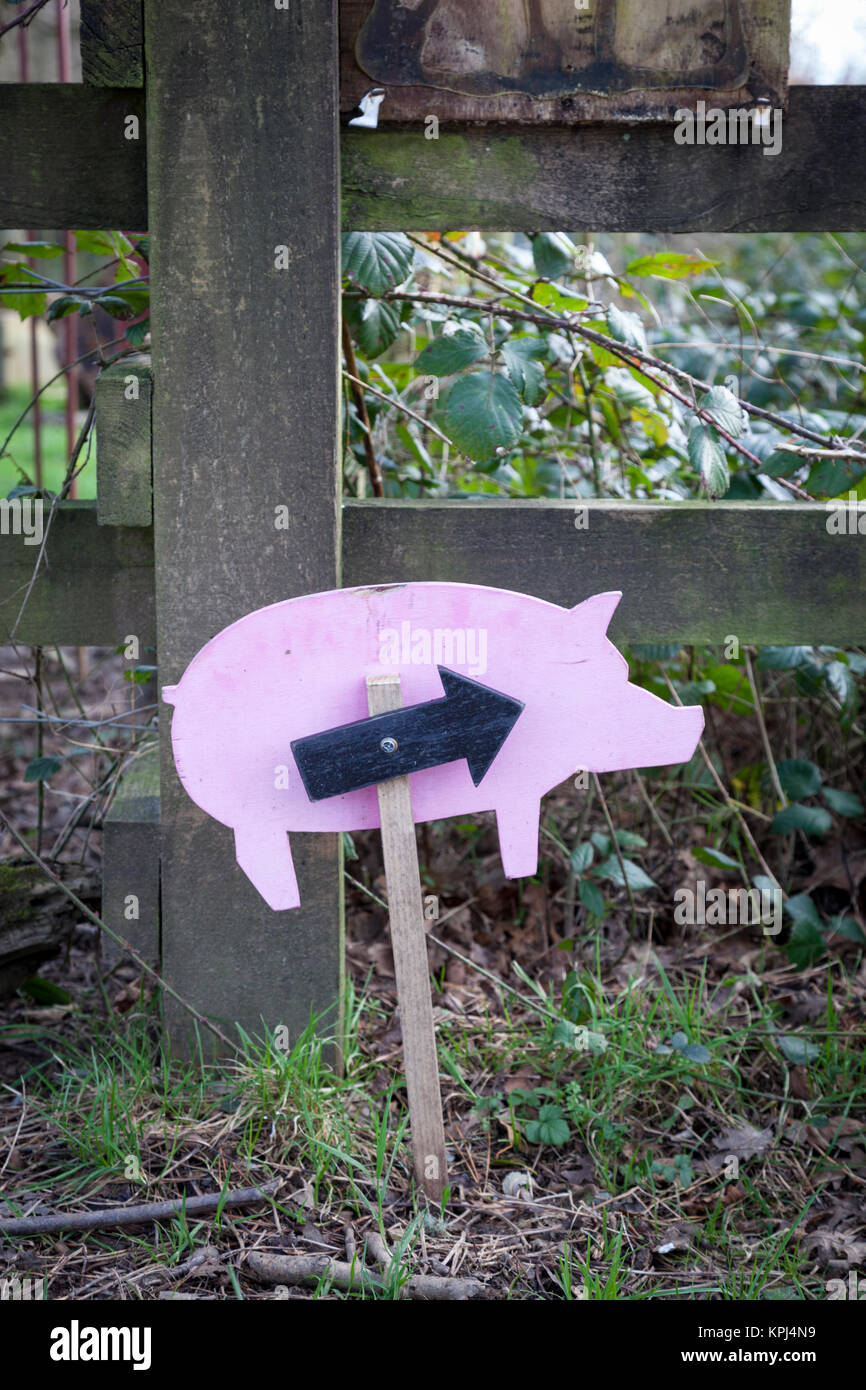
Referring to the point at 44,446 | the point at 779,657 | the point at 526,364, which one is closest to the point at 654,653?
the point at 779,657

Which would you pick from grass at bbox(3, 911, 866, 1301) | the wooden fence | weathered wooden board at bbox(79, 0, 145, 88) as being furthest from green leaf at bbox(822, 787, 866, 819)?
weathered wooden board at bbox(79, 0, 145, 88)

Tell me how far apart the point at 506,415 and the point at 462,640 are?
1.51ft

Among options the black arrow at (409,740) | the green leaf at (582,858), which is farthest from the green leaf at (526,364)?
the green leaf at (582,858)

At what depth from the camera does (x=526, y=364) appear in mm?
1882

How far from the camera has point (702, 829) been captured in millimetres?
2873

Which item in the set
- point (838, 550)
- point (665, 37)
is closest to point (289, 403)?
point (665, 37)

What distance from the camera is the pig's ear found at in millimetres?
1550

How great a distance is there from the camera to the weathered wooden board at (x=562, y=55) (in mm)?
1690

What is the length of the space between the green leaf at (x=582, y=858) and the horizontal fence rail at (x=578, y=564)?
582 millimetres

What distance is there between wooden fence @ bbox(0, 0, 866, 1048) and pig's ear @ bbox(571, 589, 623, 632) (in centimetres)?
29

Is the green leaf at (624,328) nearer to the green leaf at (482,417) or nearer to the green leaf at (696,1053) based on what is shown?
the green leaf at (482,417)

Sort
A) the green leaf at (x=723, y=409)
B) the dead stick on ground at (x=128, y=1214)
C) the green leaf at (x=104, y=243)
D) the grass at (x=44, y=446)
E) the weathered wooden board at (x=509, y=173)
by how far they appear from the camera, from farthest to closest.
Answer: the grass at (x=44, y=446), the green leaf at (x=104, y=243), the green leaf at (x=723, y=409), the weathered wooden board at (x=509, y=173), the dead stick on ground at (x=128, y=1214)

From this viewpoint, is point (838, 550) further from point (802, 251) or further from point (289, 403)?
point (802, 251)

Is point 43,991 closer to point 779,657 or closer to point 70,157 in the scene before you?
point 70,157
